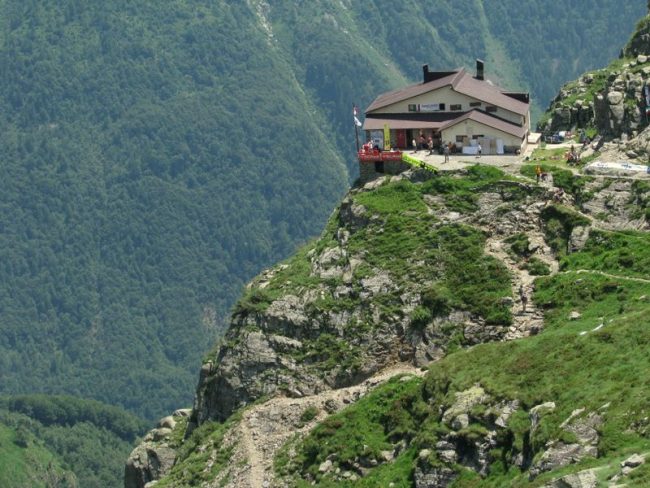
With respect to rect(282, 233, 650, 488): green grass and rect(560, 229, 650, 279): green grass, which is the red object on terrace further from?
rect(282, 233, 650, 488): green grass

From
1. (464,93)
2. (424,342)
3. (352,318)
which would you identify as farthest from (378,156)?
(424,342)

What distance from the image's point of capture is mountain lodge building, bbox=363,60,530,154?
122 metres

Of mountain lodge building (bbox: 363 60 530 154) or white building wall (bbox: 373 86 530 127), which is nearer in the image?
mountain lodge building (bbox: 363 60 530 154)

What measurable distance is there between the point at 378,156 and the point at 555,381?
42.5 m

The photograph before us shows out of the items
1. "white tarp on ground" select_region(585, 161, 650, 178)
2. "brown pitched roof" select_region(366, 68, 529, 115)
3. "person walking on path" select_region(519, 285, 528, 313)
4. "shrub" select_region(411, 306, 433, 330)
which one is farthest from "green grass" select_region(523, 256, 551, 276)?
"brown pitched roof" select_region(366, 68, 529, 115)

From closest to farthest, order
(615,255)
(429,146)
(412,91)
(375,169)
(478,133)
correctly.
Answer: (615,255) < (478,133) < (375,169) < (429,146) < (412,91)

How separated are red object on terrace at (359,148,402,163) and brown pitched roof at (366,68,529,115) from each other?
6886 millimetres

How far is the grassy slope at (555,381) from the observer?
7475cm

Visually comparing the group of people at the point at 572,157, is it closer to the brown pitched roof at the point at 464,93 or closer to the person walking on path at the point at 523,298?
the brown pitched roof at the point at 464,93

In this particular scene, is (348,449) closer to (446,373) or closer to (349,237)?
(446,373)

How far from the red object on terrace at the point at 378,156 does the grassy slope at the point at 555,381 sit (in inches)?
835

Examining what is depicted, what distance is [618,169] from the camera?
10912cm

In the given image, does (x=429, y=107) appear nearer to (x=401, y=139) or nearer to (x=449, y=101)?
(x=449, y=101)

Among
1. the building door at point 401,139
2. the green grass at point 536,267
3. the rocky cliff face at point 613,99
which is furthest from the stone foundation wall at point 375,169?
the green grass at point 536,267
